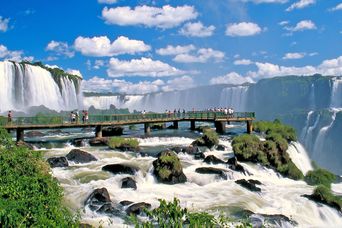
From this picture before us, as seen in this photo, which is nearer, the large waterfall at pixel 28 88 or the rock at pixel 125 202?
the rock at pixel 125 202

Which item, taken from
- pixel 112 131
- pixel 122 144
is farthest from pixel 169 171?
pixel 112 131

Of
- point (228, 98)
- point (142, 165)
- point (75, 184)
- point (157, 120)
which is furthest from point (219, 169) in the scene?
point (228, 98)

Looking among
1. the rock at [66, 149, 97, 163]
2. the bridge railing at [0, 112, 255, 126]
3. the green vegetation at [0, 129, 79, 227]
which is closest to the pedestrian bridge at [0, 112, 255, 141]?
the bridge railing at [0, 112, 255, 126]

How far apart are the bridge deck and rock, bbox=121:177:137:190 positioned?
1515cm

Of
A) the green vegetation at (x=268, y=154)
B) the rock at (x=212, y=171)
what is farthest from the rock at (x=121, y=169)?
the green vegetation at (x=268, y=154)

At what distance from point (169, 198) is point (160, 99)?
140 m

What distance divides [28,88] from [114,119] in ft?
138

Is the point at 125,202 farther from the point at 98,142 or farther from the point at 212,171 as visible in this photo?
the point at 98,142

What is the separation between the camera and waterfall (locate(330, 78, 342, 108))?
11575 centimetres

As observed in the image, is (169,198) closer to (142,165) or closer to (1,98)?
(142,165)

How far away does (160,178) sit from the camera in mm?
24953

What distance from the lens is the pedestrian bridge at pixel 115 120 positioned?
37781mm

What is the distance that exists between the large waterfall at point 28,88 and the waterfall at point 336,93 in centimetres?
7096

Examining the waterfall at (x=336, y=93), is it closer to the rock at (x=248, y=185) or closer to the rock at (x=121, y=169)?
the rock at (x=248, y=185)
